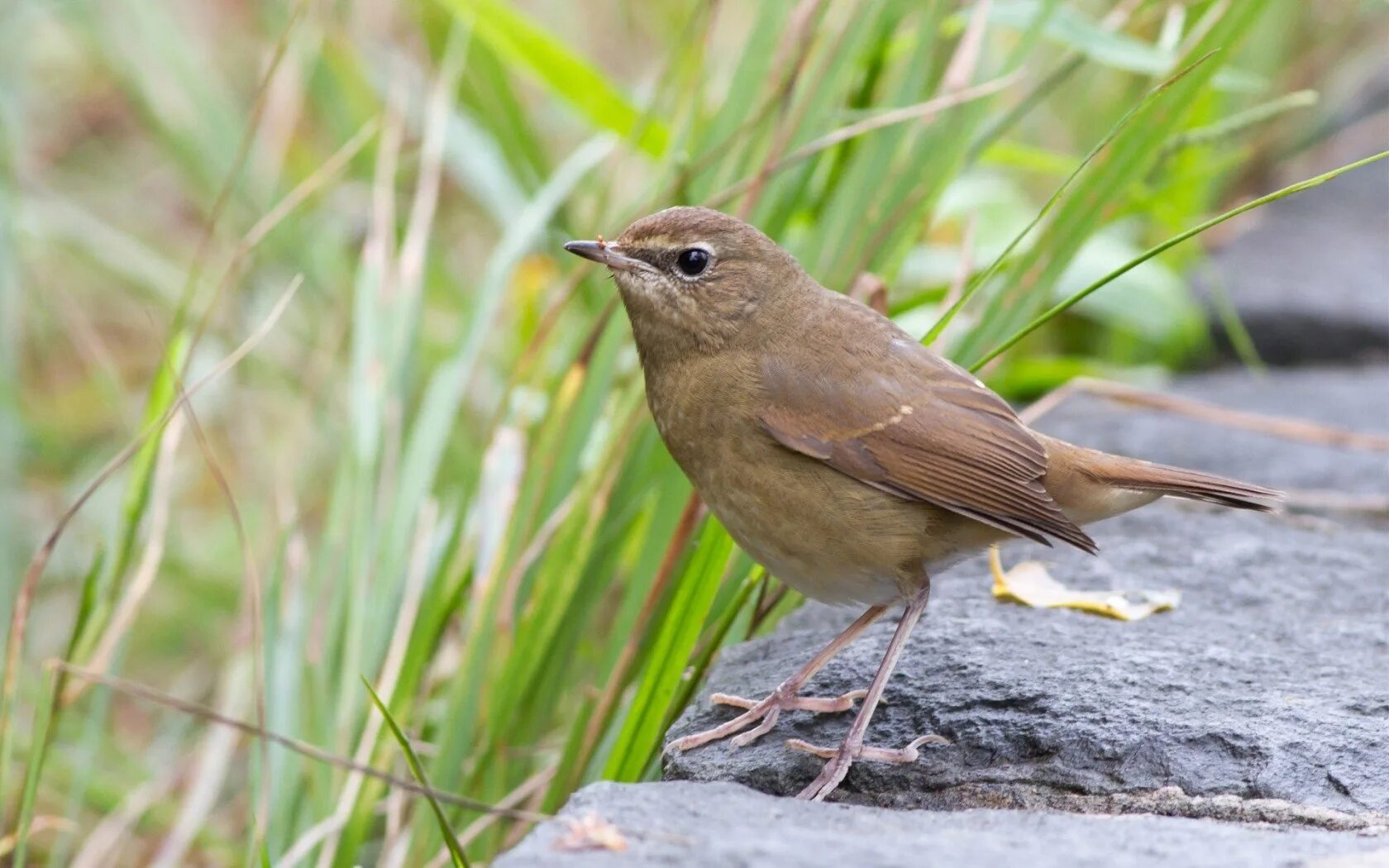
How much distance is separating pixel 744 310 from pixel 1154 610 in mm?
1027

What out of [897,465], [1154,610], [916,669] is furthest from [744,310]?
[1154,610]

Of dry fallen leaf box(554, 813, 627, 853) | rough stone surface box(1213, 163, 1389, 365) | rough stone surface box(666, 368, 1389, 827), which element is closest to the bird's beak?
rough stone surface box(666, 368, 1389, 827)

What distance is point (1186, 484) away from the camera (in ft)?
9.42

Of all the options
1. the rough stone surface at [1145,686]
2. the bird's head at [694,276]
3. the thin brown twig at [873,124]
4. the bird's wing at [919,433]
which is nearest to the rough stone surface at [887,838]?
the rough stone surface at [1145,686]

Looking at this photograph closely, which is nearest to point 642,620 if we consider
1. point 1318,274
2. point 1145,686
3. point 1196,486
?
point 1145,686

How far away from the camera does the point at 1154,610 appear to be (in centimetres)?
303

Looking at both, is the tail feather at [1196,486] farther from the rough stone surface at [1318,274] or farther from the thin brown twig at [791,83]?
the rough stone surface at [1318,274]

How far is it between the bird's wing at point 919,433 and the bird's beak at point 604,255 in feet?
1.16

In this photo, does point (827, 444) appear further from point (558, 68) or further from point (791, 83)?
point (558, 68)

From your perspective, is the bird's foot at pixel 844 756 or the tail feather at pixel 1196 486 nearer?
the bird's foot at pixel 844 756

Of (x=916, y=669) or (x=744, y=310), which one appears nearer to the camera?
(x=916, y=669)

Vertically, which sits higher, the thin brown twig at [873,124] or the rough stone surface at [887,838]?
the thin brown twig at [873,124]

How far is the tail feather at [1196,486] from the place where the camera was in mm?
2857

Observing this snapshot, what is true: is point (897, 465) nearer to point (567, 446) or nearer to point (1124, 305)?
point (567, 446)
